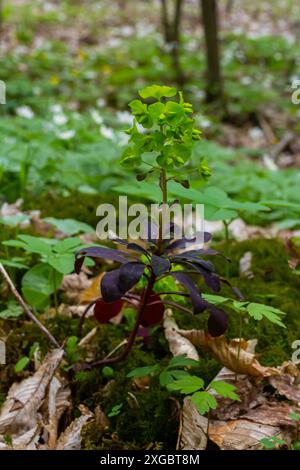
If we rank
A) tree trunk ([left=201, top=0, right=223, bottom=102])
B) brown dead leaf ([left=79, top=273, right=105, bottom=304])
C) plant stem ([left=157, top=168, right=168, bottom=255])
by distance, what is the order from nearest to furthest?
1. plant stem ([left=157, top=168, right=168, bottom=255])
2. brown dead leaf ([left=79, top=273, right=105, bottom=304])
3. tree trunk ([left=201, top=0, right=223, bottom=102])

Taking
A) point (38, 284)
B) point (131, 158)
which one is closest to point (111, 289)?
point (131, 158)

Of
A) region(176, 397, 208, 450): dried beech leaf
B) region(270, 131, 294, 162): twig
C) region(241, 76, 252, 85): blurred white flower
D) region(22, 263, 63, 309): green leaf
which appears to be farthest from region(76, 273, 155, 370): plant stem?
region(241, 76, 252, 85): blurred white flower

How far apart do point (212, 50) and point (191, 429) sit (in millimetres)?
7765

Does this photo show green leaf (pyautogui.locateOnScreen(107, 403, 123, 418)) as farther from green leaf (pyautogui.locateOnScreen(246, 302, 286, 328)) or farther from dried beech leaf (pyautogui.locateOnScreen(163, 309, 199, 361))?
green leaf (pyautogui.locateOnScreen(246, 302, 286, 328))

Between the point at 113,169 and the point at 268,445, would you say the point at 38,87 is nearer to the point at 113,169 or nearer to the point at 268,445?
the point at 113,169

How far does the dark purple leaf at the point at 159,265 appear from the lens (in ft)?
4.45

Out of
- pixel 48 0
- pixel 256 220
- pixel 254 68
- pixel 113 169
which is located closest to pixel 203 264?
pixel 256 220

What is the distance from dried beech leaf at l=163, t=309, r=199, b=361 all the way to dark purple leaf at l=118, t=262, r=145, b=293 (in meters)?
0.48

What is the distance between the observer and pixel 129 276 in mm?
1366

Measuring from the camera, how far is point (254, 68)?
1066 centimetres

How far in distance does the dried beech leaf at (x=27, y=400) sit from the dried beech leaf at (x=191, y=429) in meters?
0.44

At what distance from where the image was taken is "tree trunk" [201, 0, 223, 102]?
310 inches

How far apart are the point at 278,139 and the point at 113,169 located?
15.5ft

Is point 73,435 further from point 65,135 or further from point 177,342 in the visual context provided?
point 65,135
